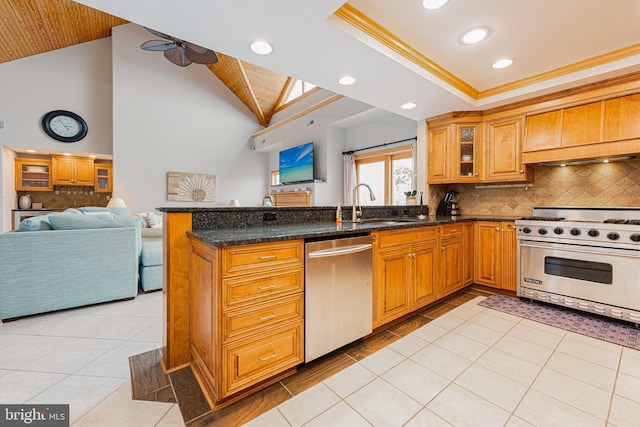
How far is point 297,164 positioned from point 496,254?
467cm

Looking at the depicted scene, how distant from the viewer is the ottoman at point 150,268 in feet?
10.4

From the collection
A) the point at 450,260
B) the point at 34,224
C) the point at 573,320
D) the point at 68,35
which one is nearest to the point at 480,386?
the point at 450,260

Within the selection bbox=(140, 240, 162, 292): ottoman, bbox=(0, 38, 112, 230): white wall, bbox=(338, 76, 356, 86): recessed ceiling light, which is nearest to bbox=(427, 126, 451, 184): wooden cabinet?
bbox=(338, 76, 356, 86): recessed ceiling light

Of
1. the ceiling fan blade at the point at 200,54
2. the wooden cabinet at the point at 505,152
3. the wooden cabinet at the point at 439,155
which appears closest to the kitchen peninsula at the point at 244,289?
the wooden cabinet at the point at 439,155

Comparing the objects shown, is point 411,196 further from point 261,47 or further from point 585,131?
point 261,47

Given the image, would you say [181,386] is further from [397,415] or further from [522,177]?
[522,177]

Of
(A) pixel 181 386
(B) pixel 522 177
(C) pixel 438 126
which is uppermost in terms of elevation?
(C) pixel 438 126

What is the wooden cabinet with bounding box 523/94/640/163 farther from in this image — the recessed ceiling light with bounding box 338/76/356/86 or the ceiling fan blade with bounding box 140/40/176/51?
the ceiling fan blade with bounding box 140/40/176/51

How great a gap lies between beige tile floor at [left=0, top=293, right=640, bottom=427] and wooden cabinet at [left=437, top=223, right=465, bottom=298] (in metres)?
0.54

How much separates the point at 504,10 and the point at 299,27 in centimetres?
141

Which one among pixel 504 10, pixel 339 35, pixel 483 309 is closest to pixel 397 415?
pixel 483 309

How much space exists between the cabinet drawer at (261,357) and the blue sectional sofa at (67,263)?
2.23 meters

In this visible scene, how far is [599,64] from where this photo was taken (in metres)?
2.39

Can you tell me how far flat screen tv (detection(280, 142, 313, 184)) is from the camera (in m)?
6.21
